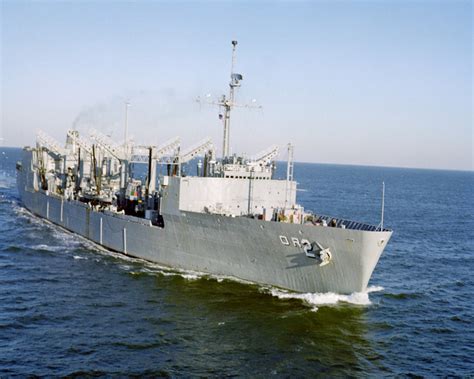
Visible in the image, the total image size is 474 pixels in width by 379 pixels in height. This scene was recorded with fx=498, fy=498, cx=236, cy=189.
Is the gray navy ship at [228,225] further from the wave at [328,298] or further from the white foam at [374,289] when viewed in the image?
the white foam at [374,289]

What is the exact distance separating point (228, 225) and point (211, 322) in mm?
5196

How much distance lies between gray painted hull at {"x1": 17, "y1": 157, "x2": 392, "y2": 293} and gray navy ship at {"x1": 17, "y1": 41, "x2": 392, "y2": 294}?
47mm

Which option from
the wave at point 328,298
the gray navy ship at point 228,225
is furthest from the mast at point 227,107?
the wave at point 328,298

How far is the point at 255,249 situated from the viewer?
76.7ft

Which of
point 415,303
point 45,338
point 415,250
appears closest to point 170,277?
point 45,338

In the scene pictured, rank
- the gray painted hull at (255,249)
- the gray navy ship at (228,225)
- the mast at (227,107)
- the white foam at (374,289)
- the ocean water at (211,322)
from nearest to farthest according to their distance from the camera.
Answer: the ocean water at (211,322)
the gray painted hull at (255,249)
the gray navy ship at (228,225)
the white foam at (374,289)
the mast at (227,107)

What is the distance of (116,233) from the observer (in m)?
30.9

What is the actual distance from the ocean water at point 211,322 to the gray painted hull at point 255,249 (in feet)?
2.07

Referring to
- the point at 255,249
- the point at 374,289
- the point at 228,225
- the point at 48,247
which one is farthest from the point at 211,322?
the point at 48,247

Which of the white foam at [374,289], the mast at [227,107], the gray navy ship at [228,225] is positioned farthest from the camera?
the mast at [227,107]

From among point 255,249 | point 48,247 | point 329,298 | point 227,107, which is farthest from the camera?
→ point 48,247

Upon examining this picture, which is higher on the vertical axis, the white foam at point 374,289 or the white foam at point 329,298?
the white foam at point 329,298

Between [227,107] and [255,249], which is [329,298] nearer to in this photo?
[255,249]

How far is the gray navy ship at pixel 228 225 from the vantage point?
21.5 m
